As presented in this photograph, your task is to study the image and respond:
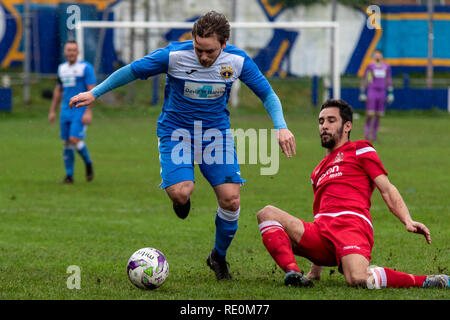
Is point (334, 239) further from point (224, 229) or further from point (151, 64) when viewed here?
point (151, 64)

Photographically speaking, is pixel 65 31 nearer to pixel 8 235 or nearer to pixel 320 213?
pixel 8 235

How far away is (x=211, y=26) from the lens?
5.76 metres

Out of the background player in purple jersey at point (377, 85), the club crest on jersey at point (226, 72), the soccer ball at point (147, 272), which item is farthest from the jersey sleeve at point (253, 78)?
the background player in purple jersey at point (377, 85)

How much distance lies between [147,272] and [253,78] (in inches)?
73.0

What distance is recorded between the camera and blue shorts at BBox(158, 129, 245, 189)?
20.8 ft

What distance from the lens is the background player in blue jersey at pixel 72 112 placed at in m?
12.8

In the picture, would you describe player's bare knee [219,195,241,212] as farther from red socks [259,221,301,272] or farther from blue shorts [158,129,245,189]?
red socks [259,221,301,272]

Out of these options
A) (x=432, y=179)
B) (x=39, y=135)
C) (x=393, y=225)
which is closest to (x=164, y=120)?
(x=393, y=225)

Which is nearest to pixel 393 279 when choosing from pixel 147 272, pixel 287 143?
pixel 287 143

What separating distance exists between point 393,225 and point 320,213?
10.9ft

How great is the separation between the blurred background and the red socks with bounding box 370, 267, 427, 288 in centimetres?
1739

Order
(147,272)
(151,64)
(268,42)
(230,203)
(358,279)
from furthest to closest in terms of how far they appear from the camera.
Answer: (268,42)
(230,203)
(151,64)
(147,272)
(358,279)

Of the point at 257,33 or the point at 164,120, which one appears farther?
the point at 257,33
